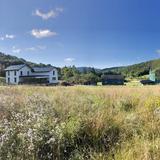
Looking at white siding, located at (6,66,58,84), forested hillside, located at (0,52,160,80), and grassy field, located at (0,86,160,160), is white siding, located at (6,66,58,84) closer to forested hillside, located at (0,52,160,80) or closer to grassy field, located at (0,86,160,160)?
forested hillside, located at (0,52,160,80)

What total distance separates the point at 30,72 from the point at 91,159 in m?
69.8

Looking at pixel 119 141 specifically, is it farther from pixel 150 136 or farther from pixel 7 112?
pixel 7 112

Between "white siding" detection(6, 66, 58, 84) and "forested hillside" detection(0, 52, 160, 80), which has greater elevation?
"forested hillside" detection(0, 52, 160, 80)

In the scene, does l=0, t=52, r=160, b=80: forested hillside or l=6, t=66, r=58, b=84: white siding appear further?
l=0, t=52, r=160, b=80: forested hillside

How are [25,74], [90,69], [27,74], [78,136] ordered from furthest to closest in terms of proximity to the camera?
[90,69] → [27,74] → [25,74] → [78,136]

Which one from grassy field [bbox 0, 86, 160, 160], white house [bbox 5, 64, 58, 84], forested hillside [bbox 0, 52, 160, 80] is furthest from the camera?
forested hillside [bbox 0, 52, 160, 80]

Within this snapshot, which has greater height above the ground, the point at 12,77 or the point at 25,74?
the point at 25,74

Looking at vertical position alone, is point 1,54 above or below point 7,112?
above

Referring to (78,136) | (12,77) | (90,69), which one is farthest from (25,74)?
(78,136)

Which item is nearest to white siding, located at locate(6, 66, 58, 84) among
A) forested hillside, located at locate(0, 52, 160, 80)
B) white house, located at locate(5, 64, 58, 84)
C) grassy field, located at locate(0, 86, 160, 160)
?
white house, located at locate(5, 64, 58, 84)

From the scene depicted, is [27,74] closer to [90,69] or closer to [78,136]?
[90,69]

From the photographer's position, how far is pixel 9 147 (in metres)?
4.52

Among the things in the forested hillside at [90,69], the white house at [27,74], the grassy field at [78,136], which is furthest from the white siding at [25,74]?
the grassy field at [78,136]

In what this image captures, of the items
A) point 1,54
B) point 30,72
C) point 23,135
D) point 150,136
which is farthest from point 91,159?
point 1,54
